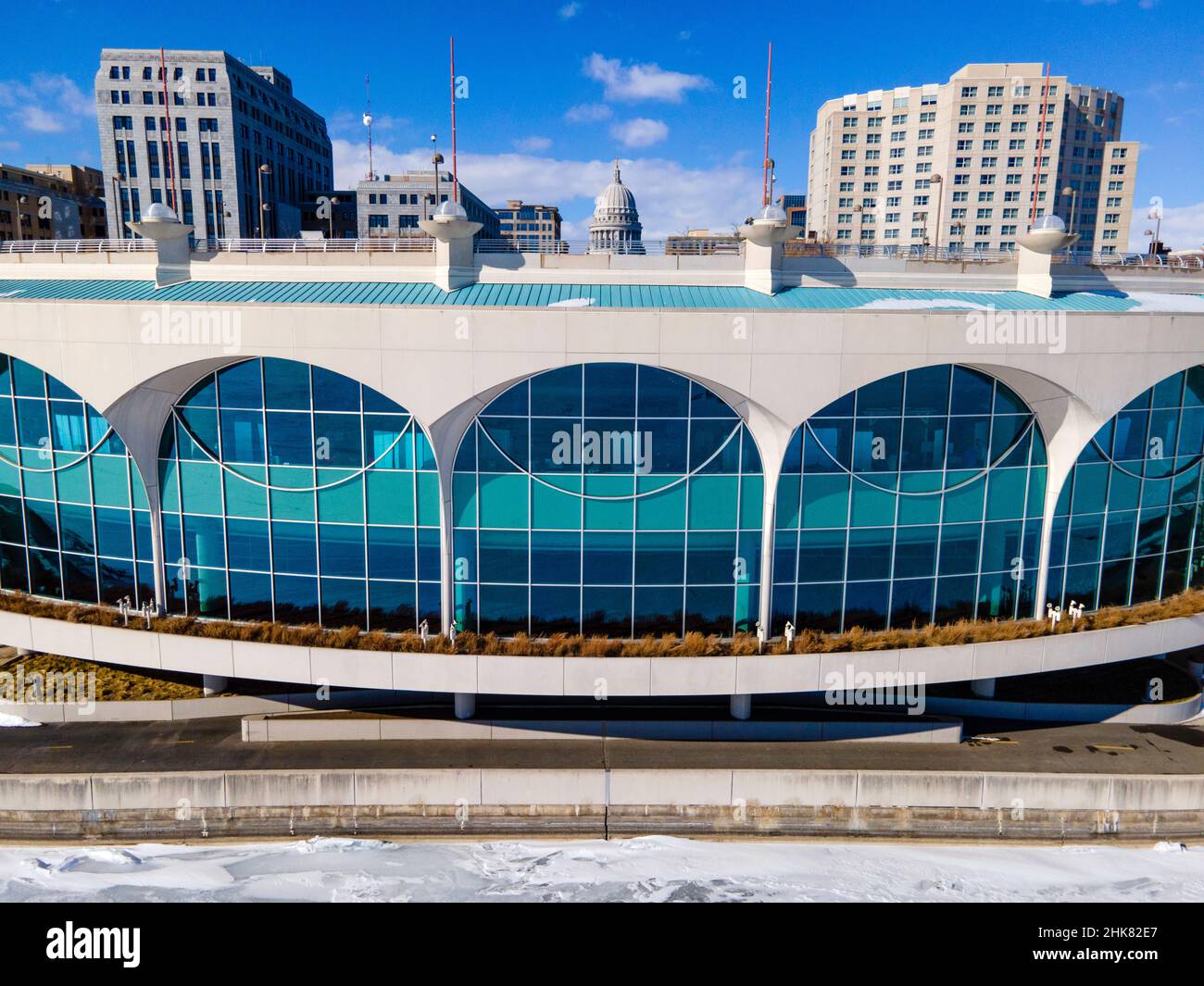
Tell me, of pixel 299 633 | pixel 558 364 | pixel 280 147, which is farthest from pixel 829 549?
pixel 280 147

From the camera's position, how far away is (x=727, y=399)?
79.5 feet

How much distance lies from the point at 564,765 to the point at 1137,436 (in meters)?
22.7

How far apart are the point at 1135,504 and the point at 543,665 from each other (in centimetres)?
2195

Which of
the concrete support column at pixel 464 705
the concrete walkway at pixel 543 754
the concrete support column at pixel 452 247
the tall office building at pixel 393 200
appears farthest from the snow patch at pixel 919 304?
the tall office building at pixel 393 200

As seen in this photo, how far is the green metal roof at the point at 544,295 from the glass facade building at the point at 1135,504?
13.6 feet

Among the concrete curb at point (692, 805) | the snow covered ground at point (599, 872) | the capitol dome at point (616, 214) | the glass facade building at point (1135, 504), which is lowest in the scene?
the snow covered ground at point (599, 872)

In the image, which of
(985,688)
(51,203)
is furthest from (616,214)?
(985,688)

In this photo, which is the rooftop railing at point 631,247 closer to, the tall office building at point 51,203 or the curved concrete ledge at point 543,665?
the curved concrete ledge at point 543,665

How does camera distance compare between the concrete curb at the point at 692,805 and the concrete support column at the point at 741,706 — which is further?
the concrete support column at the point at 741,706

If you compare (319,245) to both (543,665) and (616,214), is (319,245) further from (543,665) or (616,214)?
(616,214)

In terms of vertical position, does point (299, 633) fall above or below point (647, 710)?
above

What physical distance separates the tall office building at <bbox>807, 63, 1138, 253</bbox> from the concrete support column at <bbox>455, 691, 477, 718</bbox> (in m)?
81.1

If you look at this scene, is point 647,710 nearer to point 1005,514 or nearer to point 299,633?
point 299,633

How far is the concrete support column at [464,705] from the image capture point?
87.1 feet
